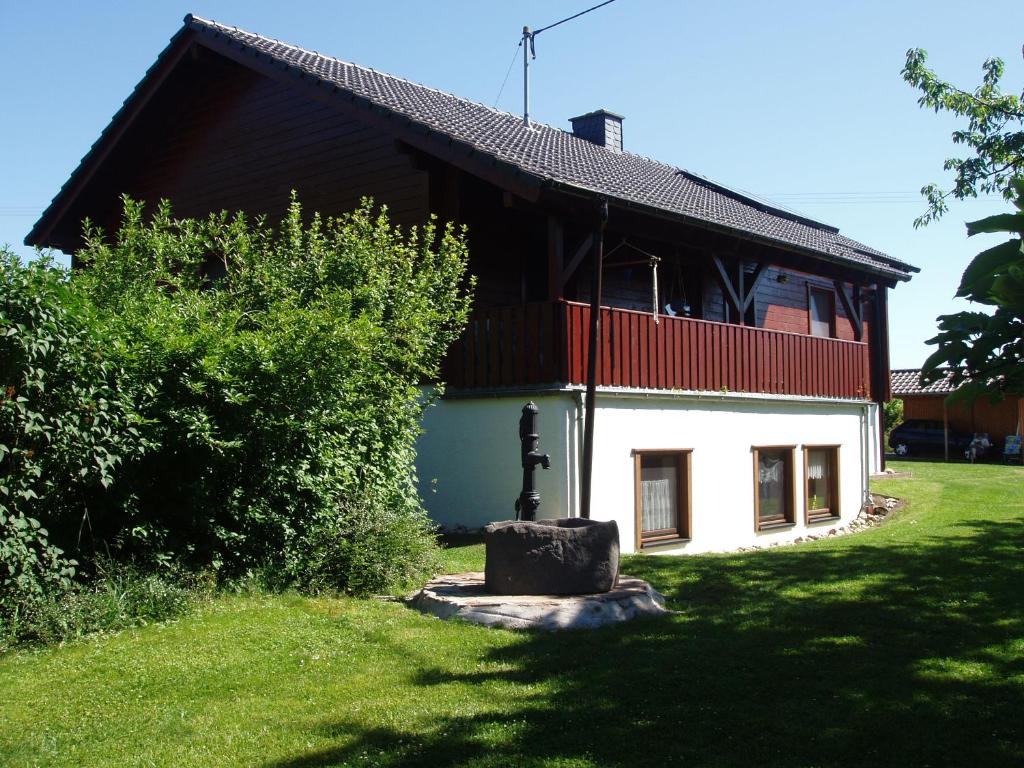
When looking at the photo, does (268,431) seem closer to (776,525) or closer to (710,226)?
(710,226)

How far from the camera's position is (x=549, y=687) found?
5789 millimetres

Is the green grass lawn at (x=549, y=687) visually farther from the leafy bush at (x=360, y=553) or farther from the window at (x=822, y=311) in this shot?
the window at (x=822, y=311)

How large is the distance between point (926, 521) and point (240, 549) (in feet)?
38.0

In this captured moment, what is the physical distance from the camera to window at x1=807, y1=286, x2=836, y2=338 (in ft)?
65.0

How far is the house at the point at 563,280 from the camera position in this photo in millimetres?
12258

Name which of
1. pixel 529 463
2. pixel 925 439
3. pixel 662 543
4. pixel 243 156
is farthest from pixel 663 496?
pixel 925 439

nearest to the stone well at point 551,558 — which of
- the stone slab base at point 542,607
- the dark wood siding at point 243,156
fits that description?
the stone slab base at point 542,607

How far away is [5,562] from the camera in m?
6.91

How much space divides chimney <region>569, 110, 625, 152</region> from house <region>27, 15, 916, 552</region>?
1.17 meters

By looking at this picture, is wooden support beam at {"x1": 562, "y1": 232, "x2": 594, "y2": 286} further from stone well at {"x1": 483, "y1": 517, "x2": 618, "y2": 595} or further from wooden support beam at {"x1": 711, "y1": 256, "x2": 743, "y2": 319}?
stone well at {"x1": 483, "y1": 517, "x2": 618, "y2": 595}

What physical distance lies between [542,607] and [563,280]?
18.6 ft

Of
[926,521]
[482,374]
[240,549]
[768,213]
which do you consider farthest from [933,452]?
[240,549]

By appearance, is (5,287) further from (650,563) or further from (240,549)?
(650,563)

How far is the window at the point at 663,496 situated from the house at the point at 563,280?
0.03 meters
